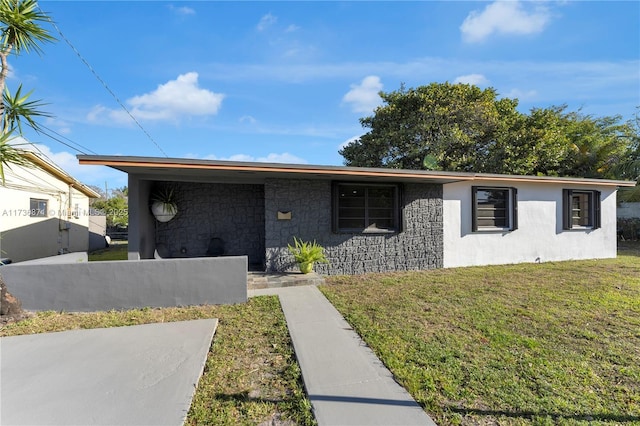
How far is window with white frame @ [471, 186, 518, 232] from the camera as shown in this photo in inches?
313

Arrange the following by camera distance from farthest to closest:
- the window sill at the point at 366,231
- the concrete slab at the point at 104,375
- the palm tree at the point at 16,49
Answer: the window sill at the point at 366,231, the palm tree at the point at 16,49, the concrete slab at the point at 104,375

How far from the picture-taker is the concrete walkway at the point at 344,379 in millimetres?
2008

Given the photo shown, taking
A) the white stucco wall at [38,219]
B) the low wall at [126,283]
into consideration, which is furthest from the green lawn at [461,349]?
the white stucco wall at [38,219]

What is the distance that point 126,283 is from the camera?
4.34 meters

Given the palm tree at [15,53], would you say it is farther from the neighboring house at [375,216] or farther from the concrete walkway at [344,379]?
→ the concrete walkway at [344,379]

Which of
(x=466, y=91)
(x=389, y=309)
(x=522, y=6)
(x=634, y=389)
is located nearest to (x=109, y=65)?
(x=389, y=309)

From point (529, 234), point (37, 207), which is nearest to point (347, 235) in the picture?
point (529, 234)

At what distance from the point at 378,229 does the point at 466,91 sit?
12.6 meters

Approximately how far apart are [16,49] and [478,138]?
1794cm

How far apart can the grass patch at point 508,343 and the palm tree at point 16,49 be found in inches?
196

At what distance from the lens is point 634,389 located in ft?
7.61

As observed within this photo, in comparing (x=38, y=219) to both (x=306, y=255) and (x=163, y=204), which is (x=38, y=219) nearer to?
(x=163, y=204)

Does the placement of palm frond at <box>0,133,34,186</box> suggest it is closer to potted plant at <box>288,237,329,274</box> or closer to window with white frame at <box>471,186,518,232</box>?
potted plant at <box>288,237,329,274</box>

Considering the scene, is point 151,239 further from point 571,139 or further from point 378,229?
point 571,139
